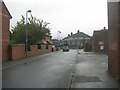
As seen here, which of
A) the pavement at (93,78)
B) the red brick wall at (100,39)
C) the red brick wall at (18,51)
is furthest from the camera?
the red brick wall at (100,39)

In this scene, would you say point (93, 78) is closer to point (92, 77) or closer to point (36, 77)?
point (92, 77)

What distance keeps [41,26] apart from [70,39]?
8412cm

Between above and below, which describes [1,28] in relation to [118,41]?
above

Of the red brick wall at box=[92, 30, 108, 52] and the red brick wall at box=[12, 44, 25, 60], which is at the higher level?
the red brick wall at box=[92, 30, 108, 52]

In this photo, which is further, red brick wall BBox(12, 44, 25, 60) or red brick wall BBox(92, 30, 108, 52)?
red brick wall BBox(92, 30, 108, 52)

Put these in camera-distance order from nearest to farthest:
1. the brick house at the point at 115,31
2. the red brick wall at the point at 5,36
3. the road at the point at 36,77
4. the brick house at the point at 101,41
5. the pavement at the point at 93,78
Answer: the pavement at the point at 93,78 < the road at the point at 36,77 < the brick house at the point at 115,31 < the red brick wall at the point at 5,36 < the brick house at the point at 101,41

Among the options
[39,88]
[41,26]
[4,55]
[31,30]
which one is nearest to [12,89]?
[39,88]

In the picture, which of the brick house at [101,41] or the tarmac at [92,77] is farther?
the brick house at [101,41]

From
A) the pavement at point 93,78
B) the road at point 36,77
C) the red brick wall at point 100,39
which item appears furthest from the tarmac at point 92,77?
the red brick wall at point 100,39

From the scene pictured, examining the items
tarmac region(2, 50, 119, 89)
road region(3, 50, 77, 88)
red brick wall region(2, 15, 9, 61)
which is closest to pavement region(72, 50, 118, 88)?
tarmac region(2, 50, 119, 89)

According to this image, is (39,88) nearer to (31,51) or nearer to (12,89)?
(12,89)

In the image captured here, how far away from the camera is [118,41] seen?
12797 millimetres

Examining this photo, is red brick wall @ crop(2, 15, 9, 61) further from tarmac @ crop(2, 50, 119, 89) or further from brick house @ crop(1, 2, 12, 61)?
tarmac @ crop(2, 50, 119, 89)

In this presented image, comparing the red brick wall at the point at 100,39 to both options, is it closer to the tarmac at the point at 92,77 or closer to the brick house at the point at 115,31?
the tarmac at the point at 92,77
